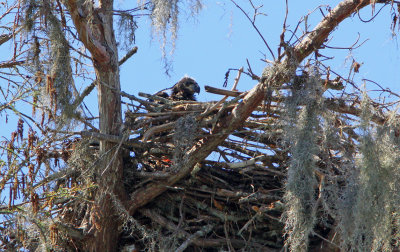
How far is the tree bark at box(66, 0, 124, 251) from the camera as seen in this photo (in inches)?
235

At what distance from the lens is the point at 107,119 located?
6082mm

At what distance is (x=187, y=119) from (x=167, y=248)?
40.3 inches

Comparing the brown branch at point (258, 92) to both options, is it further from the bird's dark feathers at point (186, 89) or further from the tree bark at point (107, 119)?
the bird's dark feathers at point (186, 89)

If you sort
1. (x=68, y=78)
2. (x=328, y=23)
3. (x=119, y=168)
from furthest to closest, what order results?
1. (x=119, y=168)
2. (x=68, y=78)
3. (x=328, y=23)

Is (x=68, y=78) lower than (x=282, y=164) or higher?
higher

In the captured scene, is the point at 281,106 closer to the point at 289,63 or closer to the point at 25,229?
the point at 289,63

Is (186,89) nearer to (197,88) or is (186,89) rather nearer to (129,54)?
(197,88)

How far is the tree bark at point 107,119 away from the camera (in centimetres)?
598

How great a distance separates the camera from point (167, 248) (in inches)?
226

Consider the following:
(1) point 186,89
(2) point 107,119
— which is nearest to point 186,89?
(1) point 186,89

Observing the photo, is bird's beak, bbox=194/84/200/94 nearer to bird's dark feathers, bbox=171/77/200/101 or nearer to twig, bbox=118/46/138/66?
bird's dark feathers, bbox=171/77/200/101

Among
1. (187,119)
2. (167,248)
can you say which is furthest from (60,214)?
(187,119)

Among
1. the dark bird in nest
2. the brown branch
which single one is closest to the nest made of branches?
the brown branch

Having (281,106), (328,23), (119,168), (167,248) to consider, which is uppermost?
(328,23)
